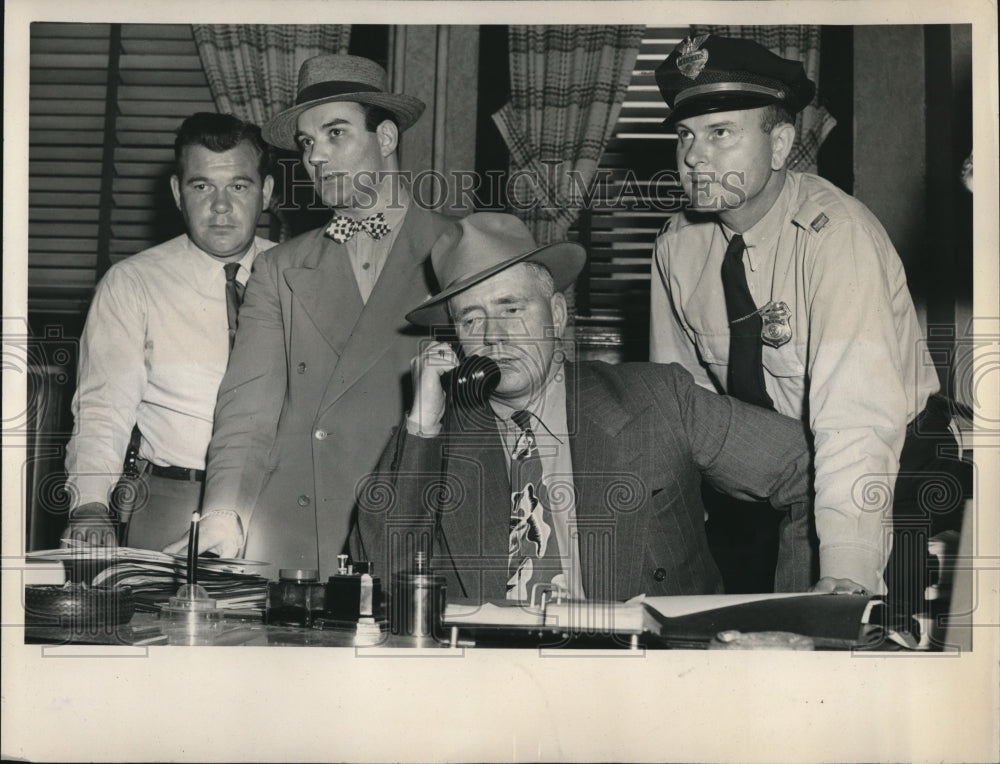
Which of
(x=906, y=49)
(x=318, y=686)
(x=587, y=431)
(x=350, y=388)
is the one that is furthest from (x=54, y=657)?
(x=906, y=49)

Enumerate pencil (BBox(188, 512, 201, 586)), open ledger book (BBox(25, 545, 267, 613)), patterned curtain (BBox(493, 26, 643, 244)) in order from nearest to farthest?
pencil (BBox(188, 512, 201, 586)) → open ledger book (BBox(25, 545, 267, 613)) → patterned curtain (BBox(493, 26, 643, 244))

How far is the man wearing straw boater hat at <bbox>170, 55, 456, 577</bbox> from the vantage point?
3.69 m

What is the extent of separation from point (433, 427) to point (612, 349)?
3.18ft

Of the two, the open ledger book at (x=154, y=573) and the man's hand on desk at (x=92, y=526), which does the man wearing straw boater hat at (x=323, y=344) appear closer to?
the open ledger book at (x=154, y=573)

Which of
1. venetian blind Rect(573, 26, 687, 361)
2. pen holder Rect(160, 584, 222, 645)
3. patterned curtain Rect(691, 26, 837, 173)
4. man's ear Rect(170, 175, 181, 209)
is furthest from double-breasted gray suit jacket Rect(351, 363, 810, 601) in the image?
man's ear Rect(170, 175, 181, 209)

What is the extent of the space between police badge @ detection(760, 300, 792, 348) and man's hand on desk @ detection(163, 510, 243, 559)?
5.66ft

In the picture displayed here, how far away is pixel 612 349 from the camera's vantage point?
13.6 ft

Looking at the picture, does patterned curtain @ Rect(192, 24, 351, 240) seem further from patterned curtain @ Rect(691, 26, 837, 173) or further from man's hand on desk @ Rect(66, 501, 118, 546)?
patterned curtain @ Rect(691, 26, 837, 173)

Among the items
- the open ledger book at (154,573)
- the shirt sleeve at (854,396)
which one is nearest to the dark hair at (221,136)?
the open ledger book at (154,573)

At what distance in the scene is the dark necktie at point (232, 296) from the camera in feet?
12.6

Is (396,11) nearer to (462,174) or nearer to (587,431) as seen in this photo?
(462,174)

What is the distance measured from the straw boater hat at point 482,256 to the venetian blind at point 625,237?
1.61 feet

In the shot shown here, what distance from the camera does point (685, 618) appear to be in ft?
9.52

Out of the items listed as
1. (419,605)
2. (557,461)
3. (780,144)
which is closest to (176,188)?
(557,461)
